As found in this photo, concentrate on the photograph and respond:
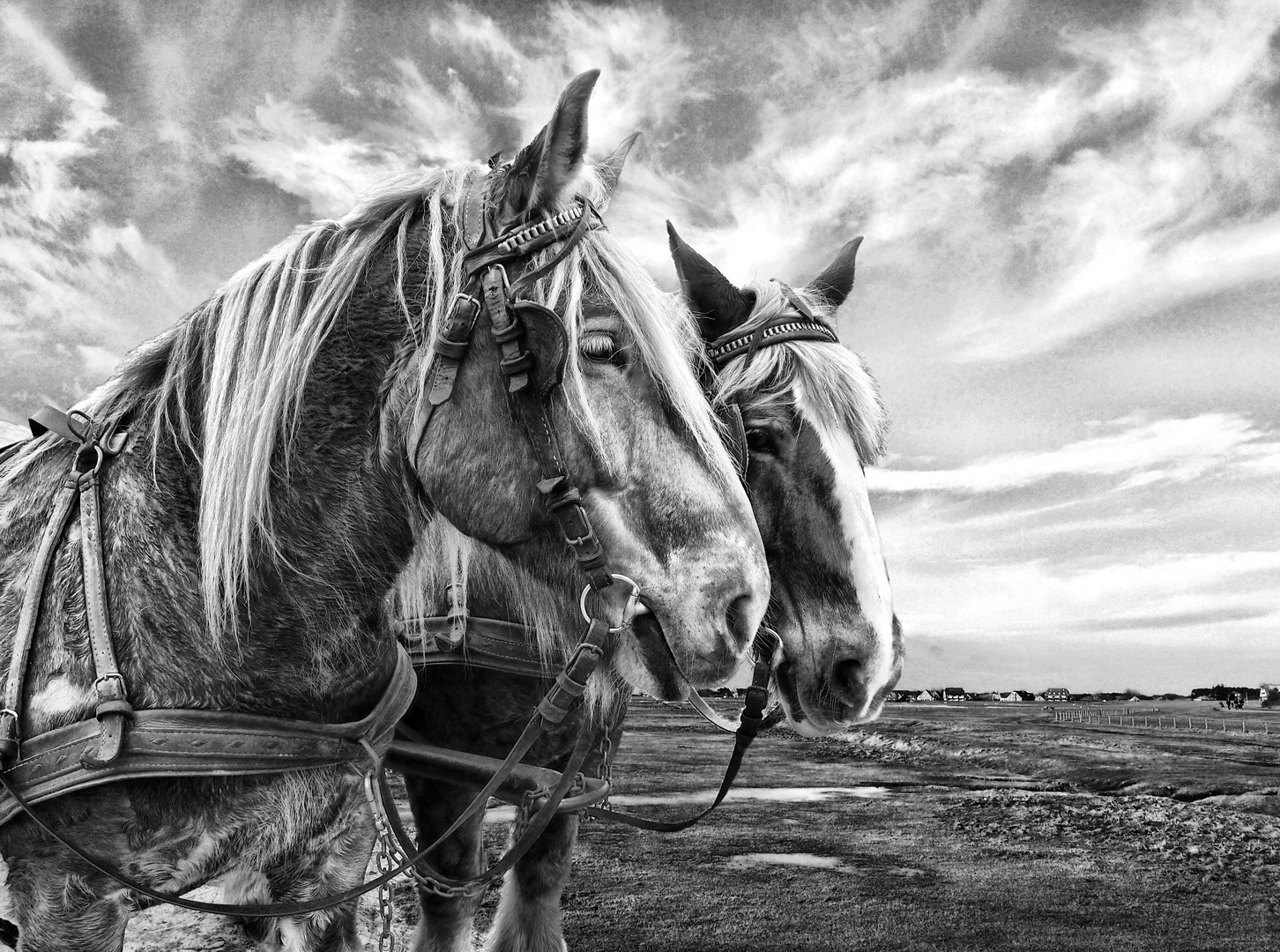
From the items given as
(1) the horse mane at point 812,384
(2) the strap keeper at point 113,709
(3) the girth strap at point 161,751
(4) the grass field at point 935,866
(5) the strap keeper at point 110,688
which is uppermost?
(1) the horse mane at point 812,384

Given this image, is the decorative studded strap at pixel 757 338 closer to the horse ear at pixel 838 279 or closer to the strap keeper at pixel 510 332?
the horse ear at pixel 838 279

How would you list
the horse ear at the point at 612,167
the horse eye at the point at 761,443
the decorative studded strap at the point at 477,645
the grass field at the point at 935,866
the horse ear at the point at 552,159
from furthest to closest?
the grass field at the point at 935,866
the decorative studded strap at the point at 477,645
the horse eye at the point at 761,443
the horse ear at the point at 612,167
the horse ear at the point at 552,159

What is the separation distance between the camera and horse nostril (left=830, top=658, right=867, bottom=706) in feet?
10.7

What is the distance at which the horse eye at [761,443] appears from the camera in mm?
3553

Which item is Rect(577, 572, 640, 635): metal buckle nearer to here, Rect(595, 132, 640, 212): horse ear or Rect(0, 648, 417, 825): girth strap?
Rect(0, 648, 417, 825): girth strap

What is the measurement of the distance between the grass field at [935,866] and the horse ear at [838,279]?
249 centimetres

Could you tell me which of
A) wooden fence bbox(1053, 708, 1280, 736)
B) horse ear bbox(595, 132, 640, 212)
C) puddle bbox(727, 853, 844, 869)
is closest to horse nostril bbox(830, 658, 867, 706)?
horse ear bbox(595, 132, 640, 212)

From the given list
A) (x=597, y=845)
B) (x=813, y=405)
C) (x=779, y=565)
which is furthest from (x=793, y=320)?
(x=597, y=845)

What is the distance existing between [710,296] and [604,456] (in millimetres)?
2419

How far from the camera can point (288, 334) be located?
7.38ft

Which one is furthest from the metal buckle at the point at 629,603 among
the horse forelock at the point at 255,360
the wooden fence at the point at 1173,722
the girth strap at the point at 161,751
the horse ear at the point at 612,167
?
the wooden fence at the point at 1173,722

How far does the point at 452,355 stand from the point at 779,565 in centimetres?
182

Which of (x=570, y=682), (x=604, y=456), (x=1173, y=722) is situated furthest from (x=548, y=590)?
(x=1173, y=722)

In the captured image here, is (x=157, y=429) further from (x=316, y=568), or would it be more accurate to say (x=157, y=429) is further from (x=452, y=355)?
(x=452, y=355)
